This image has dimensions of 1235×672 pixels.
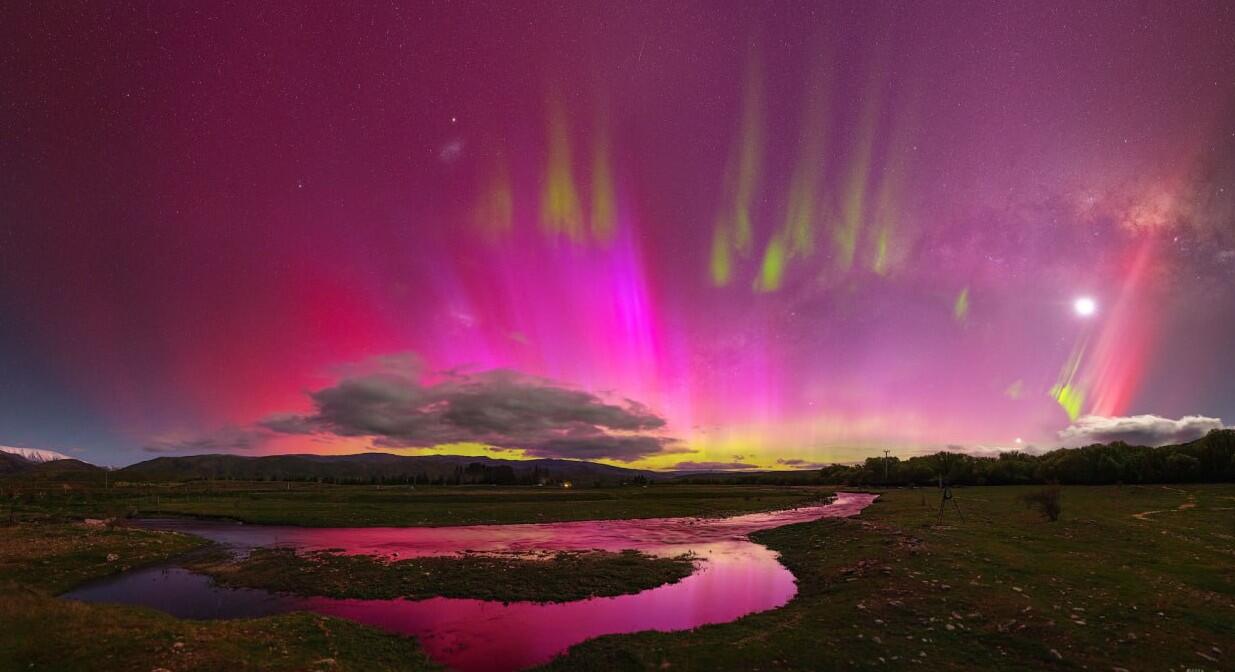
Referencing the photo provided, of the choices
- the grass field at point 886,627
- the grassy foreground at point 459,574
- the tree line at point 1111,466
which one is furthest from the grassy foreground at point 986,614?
the tree line at point 1111,466

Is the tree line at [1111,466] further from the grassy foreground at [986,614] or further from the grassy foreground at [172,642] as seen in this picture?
the grassy foreground at [172,642]

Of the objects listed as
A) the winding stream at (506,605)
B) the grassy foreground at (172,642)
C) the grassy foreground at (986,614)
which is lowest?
the winding stream at (506,605)

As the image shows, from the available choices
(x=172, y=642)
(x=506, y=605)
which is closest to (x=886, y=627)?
(x=506, y=605)

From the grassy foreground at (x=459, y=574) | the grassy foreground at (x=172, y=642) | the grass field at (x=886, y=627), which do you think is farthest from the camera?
the grassy foreground at (x=459, y=574)

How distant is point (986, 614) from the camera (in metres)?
20.1

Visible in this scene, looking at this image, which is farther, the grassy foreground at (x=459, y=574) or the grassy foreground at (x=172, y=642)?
the grassy foreground at (x=459, y=574)

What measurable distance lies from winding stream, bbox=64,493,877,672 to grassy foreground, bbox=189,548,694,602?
1.08 metres

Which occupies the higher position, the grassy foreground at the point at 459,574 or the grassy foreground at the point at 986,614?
the grassy foreground at the point at 986,614

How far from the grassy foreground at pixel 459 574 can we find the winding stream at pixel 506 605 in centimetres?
108

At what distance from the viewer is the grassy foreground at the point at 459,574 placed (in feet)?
95.0

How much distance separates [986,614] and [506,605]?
2104 centimetres

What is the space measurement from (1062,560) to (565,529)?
4454cm

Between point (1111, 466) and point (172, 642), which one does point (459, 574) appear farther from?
point (1111, 466)

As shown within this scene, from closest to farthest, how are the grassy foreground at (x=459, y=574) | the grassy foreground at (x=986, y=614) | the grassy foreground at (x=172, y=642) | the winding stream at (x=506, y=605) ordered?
the grassy foreground at (x=172, y=642) → the grassy foreground at (x=986, y=614) → the winding stream at (x=506, y=605) → the grassy foreground at (x=459, y=574)
